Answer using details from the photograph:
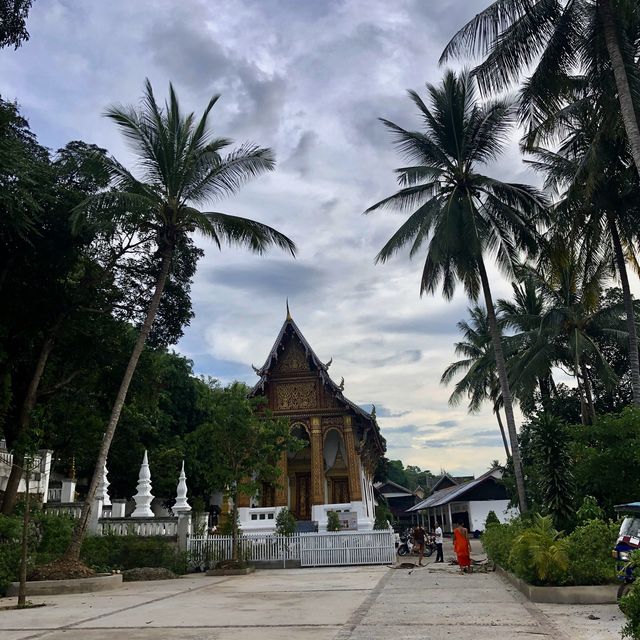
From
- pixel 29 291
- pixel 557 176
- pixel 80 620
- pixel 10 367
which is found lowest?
pixel 80 620

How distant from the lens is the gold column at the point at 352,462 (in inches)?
1019

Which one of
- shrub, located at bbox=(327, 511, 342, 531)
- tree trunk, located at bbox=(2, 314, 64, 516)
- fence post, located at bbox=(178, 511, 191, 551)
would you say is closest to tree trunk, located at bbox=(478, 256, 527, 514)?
shrub, located at bbox=(327, 511, 342, 531)

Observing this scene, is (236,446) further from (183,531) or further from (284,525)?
(284,525)

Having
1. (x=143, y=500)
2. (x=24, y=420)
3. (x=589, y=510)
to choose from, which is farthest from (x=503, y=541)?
(x=24, y=420)

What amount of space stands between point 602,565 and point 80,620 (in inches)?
287

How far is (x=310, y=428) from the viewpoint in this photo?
26.5 meters

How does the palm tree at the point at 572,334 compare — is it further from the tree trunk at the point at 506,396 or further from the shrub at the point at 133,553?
the shrub at the point at 133,553

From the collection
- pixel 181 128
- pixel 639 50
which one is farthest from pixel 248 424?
pixel 639 50

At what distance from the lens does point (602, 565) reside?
8883 mm

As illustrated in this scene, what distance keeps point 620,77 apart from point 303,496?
21.1m

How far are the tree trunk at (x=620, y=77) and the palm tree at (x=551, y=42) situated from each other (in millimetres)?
22

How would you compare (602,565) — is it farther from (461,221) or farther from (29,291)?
(29,291)

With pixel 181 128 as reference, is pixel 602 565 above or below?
below

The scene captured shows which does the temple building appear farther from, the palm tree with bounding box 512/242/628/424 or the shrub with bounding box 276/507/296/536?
the palm tree with bounding box 512/242/628/424
